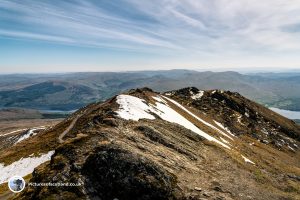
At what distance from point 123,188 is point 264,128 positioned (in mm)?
108969

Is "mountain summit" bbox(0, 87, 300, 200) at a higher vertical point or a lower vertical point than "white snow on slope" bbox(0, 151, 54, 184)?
higher

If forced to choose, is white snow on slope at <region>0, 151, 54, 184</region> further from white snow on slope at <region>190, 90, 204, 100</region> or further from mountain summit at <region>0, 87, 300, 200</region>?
white snow on slope at <region>190, 90, 204, 100</region>

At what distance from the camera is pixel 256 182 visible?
41.4 meters

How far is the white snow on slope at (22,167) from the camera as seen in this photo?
166 feet

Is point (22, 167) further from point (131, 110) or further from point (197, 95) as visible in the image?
point (197, 95)

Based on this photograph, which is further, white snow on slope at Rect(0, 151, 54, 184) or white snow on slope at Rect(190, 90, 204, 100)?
white snow on slope at Rect(190, 90, 204, 100)

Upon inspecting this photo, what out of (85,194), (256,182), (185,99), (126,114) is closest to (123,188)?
(85,194)

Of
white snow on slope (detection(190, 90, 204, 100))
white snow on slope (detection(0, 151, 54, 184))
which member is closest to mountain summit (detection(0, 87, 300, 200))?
white snow on slope (detection(0, 151, 54, 184))

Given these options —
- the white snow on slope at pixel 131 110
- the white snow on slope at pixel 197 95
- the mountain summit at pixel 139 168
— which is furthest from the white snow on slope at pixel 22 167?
the white snow on slope at pixel 197 95

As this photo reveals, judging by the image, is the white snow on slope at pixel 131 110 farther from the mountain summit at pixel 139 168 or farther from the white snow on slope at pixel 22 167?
the white snow on slope at pixel 22 167

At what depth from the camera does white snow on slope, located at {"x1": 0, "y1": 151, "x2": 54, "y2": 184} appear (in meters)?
50.5

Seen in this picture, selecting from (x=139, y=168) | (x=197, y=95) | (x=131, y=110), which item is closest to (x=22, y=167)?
(x=131, y=110)

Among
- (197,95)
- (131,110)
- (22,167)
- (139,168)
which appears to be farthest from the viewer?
(197,95)

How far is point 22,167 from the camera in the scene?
52625mm
